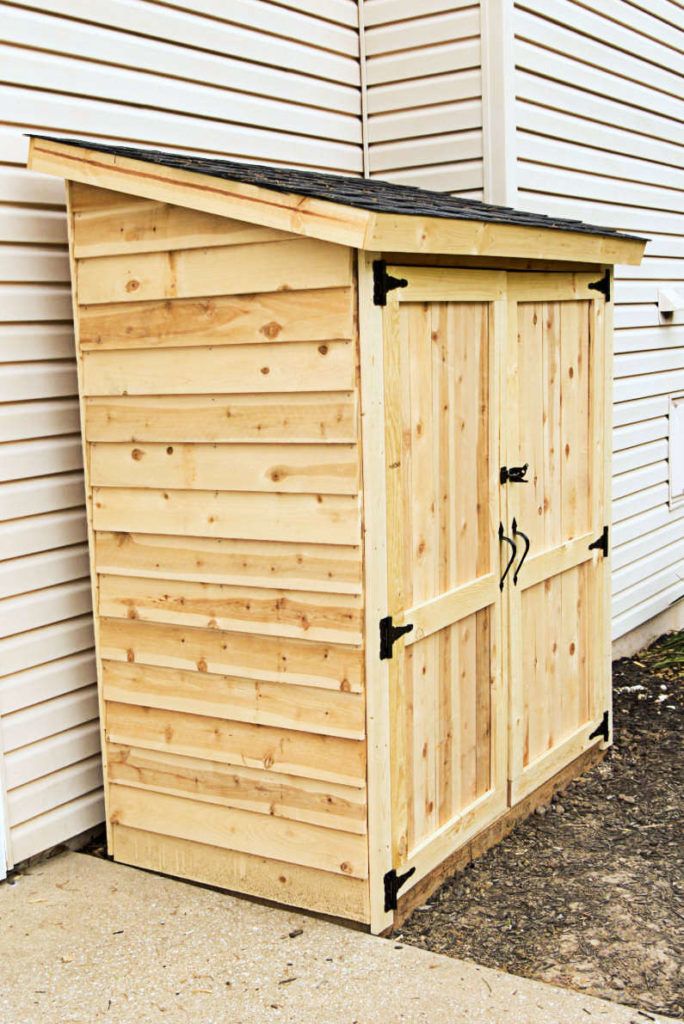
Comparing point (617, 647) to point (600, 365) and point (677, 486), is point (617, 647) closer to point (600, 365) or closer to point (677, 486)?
point (677, 486)

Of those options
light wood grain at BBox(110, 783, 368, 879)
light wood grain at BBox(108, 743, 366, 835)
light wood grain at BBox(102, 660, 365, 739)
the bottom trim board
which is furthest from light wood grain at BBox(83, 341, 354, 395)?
the bottom trim board

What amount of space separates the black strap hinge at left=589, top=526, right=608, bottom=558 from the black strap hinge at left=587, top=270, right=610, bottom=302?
104 centimetres

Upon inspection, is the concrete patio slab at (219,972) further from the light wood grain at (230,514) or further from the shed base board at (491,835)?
the light wood grain at (230,514)

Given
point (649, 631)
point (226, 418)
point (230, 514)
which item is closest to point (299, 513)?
point (230, 514)

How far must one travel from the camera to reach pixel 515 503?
4590 mm

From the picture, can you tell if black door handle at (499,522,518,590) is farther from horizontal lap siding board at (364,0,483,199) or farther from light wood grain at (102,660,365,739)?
horizontal lap siding board at (364,0,483,199)

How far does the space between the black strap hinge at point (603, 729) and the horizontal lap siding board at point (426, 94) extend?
2.53 m

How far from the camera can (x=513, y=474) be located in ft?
14.8

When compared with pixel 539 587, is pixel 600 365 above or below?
above

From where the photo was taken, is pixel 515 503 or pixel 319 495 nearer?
pixel 319 495

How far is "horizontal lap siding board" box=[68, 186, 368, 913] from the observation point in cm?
366

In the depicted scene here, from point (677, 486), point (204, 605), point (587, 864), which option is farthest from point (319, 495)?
point (677, 486)

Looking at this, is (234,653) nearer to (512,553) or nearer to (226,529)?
(226,529)

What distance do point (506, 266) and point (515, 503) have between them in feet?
2.95
